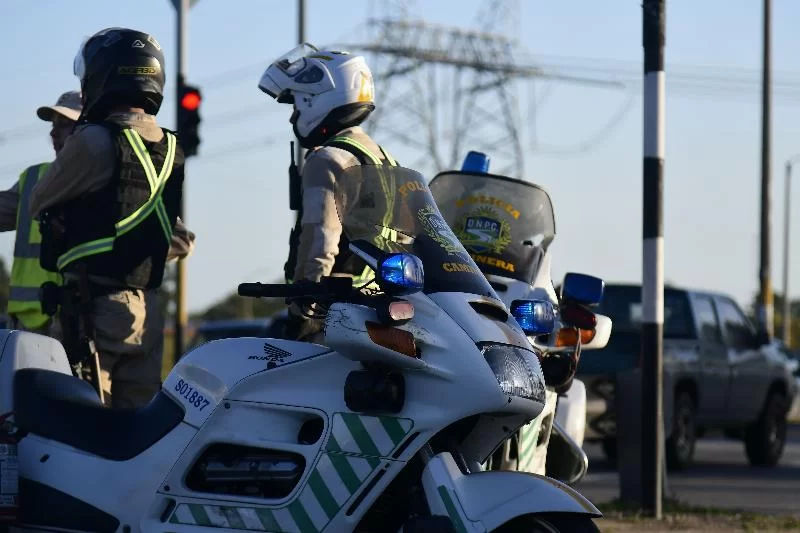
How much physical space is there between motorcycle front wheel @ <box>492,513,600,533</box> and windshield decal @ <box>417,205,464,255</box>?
3.08 ft

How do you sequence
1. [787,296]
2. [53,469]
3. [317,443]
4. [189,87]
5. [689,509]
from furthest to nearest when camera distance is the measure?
[787,296] < [189,87] < [689,509] < [53,469] < [317,443]

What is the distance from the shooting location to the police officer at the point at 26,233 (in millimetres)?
7398

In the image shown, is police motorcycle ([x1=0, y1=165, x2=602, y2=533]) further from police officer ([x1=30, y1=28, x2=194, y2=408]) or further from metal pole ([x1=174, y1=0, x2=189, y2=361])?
metal pole ([x1=174, y1=0, x2=189, y2=361])

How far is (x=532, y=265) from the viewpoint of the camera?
717 centimetres

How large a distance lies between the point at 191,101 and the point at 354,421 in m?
11.8

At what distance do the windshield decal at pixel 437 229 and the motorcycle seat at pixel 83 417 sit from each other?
3.18 ft

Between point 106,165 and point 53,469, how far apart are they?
147 centimetres

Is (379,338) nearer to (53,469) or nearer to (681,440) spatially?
(53,469)

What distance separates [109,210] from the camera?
6.53m

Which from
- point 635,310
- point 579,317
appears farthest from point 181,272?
point 579,317

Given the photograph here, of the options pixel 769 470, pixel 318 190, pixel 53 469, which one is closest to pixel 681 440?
pixel 769 470

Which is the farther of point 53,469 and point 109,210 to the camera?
point 109,210

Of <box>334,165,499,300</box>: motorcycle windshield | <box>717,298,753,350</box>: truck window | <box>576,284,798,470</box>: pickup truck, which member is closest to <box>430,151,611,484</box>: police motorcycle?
<box>334,165,499,300</box>: motorcycle windshield

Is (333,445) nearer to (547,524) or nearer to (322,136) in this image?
(547,524)
